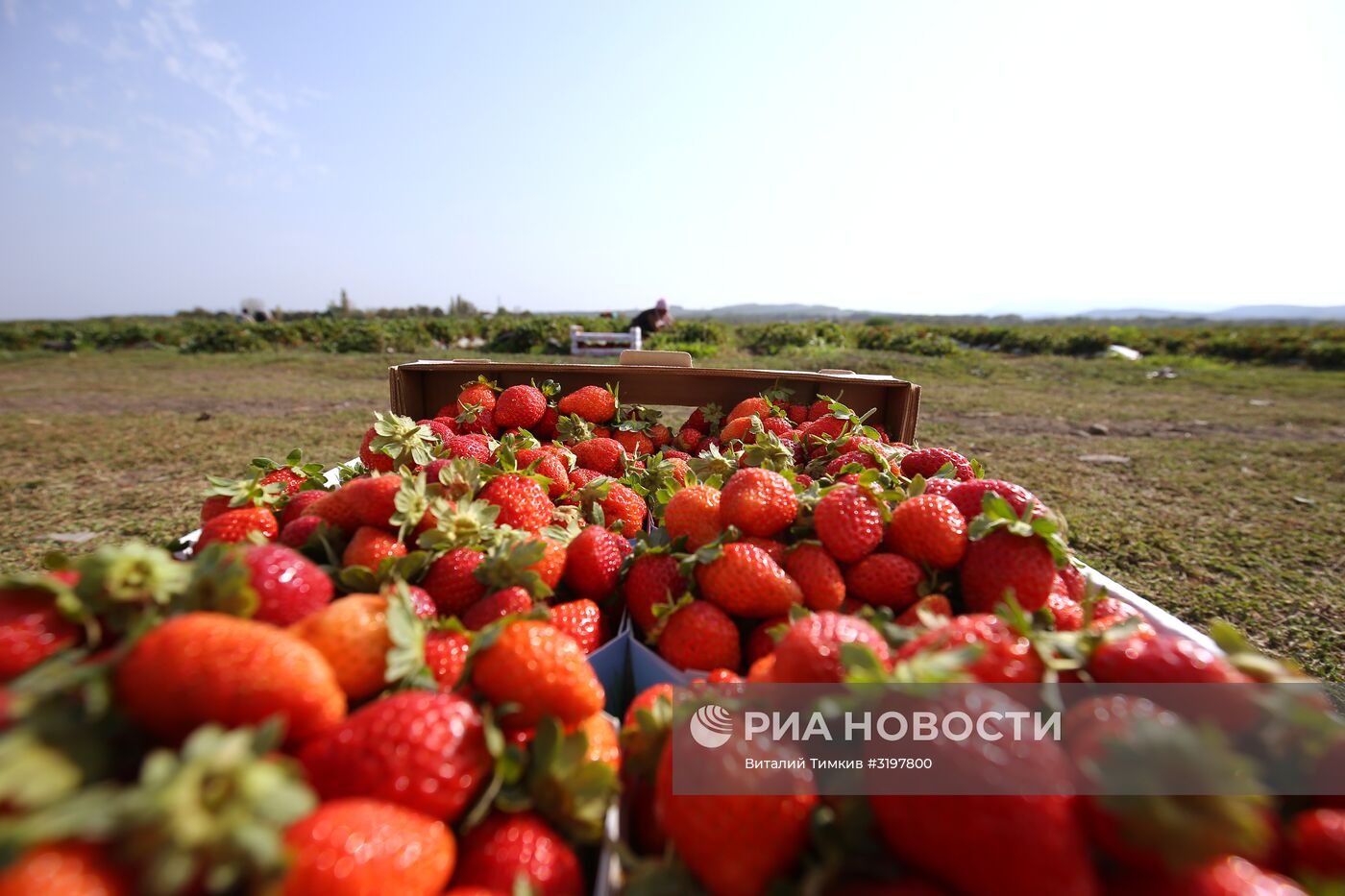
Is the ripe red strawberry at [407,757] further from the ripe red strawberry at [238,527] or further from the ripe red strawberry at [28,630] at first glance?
the ripe red strawberry at [238,527]

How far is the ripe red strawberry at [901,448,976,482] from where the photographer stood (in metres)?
1.83

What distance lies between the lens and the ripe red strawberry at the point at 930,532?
1.32 meters

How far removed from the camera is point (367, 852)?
671mm

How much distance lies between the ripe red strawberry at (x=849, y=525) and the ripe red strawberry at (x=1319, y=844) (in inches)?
28.7

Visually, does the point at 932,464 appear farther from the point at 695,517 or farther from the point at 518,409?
the point at 518,409

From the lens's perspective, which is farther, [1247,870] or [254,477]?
[254,477]

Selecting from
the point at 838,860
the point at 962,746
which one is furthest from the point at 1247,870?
the point at 838,860

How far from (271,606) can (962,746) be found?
1.00m

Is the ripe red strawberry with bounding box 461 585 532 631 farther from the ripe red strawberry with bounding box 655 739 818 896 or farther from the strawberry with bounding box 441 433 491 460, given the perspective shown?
the strawberry with bounding box 441 433 491 460

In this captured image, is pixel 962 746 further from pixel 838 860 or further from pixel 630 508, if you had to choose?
pixel 630 508

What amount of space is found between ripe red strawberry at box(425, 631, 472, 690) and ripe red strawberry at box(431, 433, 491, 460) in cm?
89

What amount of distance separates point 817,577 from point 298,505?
1.30 meters

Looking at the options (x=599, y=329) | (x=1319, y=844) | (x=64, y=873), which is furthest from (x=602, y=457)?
(x=599, y=329)

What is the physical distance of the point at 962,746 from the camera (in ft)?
2.32
